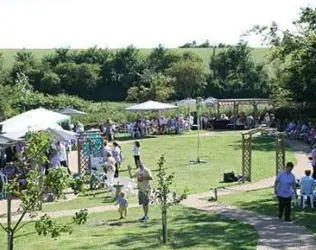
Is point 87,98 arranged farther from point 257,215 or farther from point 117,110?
point 257,215

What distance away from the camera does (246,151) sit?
24.8 m

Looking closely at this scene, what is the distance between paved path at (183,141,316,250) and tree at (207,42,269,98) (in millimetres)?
49404

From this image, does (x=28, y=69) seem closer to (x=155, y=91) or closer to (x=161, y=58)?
(x=161, y=58)

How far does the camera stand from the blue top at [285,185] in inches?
635

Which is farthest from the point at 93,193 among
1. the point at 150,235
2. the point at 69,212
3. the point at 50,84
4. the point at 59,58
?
the point at 59,58

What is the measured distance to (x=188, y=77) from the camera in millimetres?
→ 70438

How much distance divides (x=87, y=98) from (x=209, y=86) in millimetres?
13814

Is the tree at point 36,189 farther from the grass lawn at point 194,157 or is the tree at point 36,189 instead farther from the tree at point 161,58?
the tree at point 161,58

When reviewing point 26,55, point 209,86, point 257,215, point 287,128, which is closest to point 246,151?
point 257,215

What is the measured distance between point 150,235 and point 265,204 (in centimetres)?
506

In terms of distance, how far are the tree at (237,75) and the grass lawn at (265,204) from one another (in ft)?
166

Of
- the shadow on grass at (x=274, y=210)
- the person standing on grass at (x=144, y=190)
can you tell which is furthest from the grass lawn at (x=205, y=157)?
the person standing on grass at (x=144, y=190)

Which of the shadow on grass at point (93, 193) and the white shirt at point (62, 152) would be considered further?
the white shirt at point (62, 152)

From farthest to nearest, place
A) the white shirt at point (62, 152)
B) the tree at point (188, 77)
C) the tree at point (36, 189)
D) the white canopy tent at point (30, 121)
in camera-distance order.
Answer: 1. the tree at point (188, 77)
2. the white shirt at point (62, 152)
3. the white canopy tent at point (30, 121)
4. the tree at point (36, 189)
